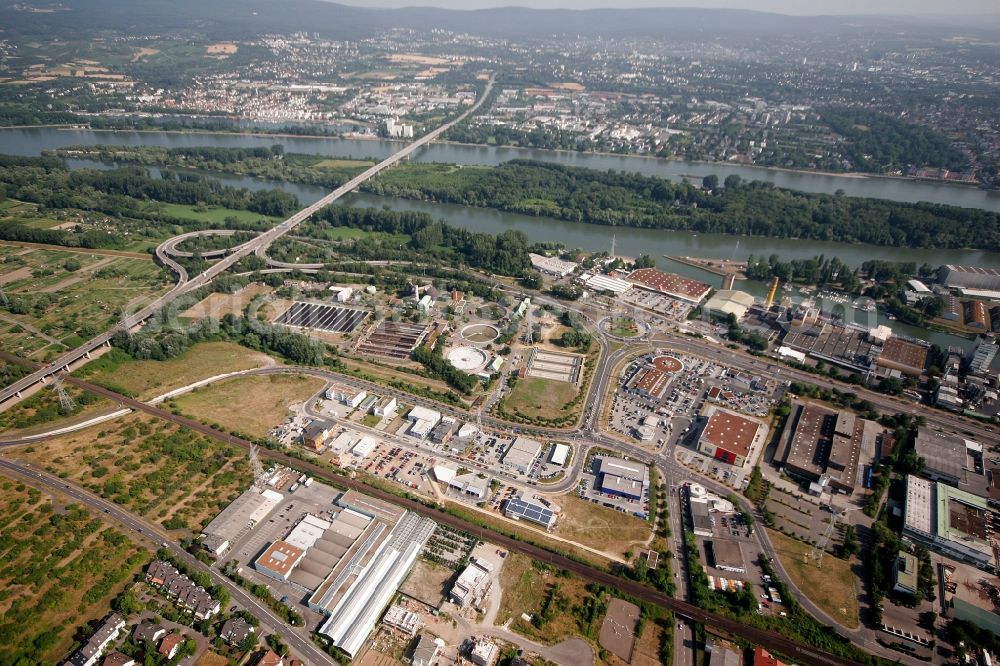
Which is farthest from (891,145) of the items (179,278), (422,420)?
(179,278)

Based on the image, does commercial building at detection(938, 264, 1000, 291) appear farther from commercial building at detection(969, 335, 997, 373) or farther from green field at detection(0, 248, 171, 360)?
green field at detection(0, 248, 171, 360)

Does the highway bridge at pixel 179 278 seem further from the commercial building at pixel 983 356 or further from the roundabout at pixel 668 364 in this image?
the commercial building at pixel 983 356

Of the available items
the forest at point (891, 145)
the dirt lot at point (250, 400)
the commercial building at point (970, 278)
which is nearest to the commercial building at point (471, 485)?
the dirt lot at point (250, 400)

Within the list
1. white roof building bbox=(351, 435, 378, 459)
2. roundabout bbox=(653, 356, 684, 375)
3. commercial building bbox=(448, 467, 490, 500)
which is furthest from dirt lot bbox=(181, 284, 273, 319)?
roundabout bbox=(653, 356, 684, 375)

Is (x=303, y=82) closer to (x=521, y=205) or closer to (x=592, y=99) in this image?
(x=592, y=99)

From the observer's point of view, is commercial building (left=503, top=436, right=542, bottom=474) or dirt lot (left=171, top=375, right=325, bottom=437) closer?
commercial building (left=503, top=436, right=542, bottom=474)

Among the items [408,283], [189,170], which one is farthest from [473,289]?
[189,170]

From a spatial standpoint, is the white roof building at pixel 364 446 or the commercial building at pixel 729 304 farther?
the commercial building at pixel 729 304
